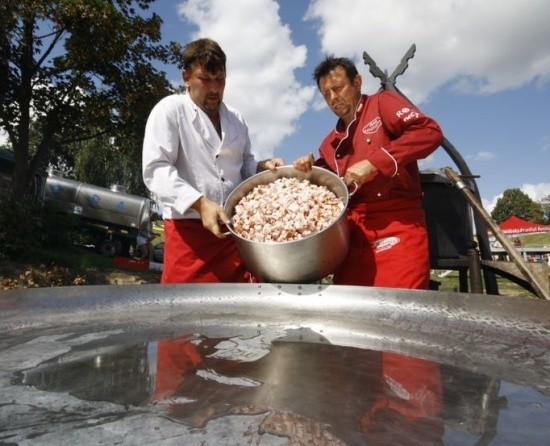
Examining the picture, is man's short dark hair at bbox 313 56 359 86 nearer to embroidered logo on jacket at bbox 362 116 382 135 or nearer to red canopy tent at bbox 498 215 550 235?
embroidered logo on jacket at bbox 362 116 382 135

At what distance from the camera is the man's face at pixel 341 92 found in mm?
1794

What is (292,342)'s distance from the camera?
114cm

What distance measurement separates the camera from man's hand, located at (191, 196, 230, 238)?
4.91 ft

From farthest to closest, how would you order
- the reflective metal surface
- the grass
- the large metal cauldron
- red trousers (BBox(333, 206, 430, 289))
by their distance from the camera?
the grass → red trousers (BBox(333, 206, 430, 289)) → the large metal cauldron → the reflective metal surface

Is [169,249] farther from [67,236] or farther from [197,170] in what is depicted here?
[67,236]

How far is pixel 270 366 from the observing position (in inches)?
37.2

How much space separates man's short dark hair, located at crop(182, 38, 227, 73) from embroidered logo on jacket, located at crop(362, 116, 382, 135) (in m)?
0.57

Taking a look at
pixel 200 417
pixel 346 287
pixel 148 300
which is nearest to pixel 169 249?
pixel 148 300

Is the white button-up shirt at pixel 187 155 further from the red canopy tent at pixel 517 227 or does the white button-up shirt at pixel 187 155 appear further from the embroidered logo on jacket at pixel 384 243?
the red canopy tent at pixel 517 227

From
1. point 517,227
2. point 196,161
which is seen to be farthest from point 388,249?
point 517,227

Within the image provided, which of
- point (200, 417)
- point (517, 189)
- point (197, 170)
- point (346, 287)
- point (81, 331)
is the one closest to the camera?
point (200, 417)

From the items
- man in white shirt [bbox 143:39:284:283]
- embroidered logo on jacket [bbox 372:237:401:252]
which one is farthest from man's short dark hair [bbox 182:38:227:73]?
embroidered logo on jacket [bbox 372:237:401:252]


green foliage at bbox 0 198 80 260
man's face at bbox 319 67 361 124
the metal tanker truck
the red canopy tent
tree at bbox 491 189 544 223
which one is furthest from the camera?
tree at bbox 491 189 544 223

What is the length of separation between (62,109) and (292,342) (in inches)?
295
